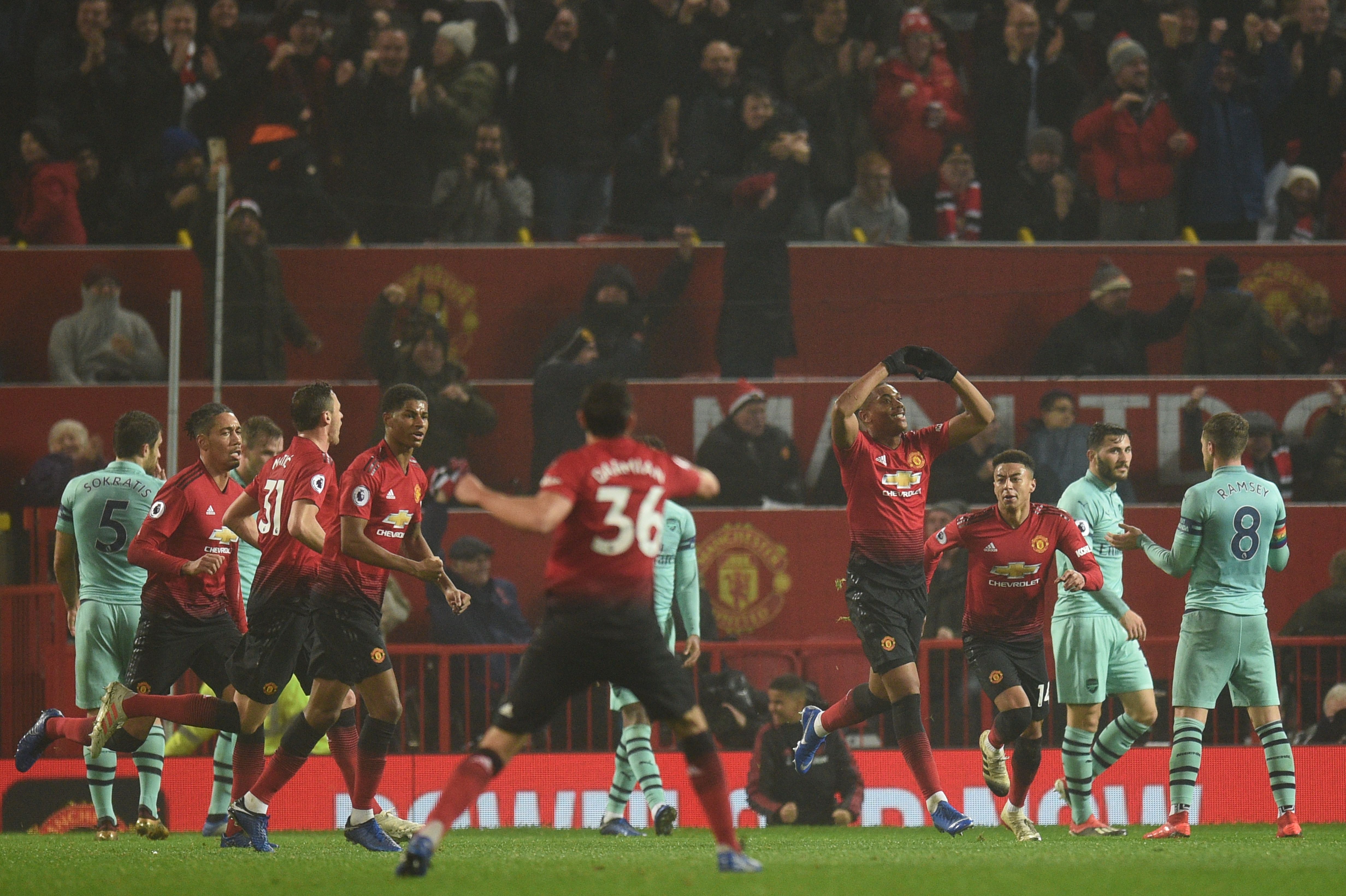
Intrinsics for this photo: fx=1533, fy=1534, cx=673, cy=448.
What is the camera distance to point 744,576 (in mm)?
12977

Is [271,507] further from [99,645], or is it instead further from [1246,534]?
[1246,534]

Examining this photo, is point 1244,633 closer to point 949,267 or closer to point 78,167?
point 949,267

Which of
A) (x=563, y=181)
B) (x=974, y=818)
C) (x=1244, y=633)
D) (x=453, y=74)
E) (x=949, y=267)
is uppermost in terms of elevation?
(x=453, y=74)

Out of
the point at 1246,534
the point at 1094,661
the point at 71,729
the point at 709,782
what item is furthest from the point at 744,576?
the point at 709,782

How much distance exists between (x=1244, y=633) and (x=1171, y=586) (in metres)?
4.37

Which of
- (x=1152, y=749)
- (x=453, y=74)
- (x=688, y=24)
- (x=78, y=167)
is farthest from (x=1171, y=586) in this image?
(x=78, y=167)

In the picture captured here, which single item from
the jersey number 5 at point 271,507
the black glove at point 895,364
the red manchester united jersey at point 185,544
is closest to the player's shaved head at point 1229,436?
the black glove at point 895,364

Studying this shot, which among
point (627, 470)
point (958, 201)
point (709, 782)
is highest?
point (958, 201)

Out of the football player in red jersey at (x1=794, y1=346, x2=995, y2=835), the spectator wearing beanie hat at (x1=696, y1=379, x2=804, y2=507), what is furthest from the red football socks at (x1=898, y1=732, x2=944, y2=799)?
the spectator wearing beanie hat at (x1=696, y1=379, x2=804, y2=507)

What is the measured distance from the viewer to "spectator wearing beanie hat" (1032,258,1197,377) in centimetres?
1373

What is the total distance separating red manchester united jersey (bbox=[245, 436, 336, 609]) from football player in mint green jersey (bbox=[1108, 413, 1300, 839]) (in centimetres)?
439

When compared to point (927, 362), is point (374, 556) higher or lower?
lower

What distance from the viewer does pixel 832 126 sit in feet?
52.2

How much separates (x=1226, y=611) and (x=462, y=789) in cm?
486
